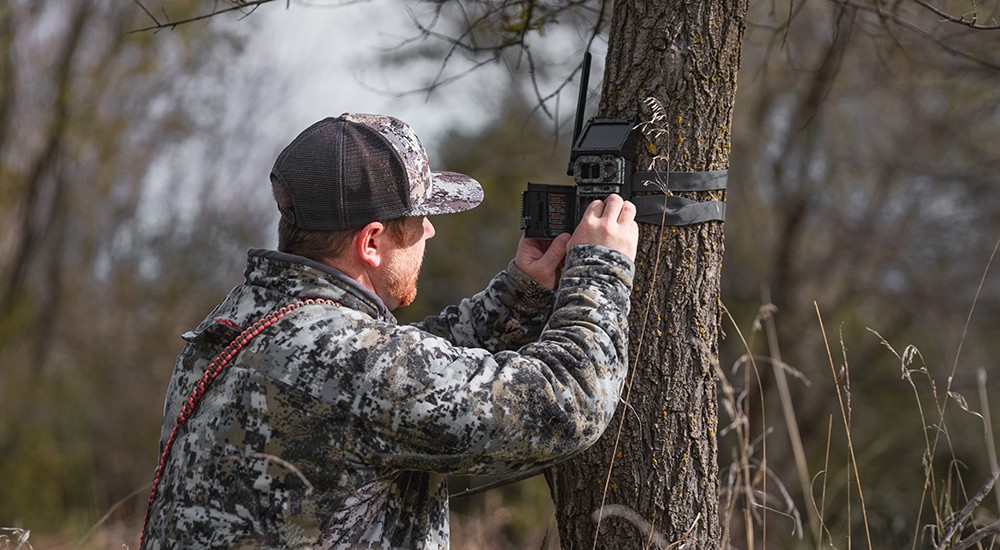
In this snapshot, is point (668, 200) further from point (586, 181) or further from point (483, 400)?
point (483, 400)

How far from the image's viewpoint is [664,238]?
263cm

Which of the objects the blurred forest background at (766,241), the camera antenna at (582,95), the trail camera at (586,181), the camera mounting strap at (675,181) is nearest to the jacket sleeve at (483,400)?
the trail camera at (586,181)

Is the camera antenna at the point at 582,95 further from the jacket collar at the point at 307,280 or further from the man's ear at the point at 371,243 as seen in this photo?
the jacket collar at the point at 307,280

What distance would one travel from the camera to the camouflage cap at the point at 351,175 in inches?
89.7

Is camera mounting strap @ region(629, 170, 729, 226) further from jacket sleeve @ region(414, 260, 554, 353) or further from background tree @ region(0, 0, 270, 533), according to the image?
background tree @ region(0, 0, 270, 533)

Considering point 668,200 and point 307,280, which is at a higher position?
point 668,200

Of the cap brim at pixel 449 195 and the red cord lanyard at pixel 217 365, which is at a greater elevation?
the cap brim at pixel 449 195

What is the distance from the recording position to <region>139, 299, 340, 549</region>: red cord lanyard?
2.16 m

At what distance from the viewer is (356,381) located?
2047mm

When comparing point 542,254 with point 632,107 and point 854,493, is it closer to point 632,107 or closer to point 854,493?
point 632,107

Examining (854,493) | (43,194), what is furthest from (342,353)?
(43,194)

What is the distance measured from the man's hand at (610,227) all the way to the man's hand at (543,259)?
138mm

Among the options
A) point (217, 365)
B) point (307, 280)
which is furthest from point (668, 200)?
point (217, 365)

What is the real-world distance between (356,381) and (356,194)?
462mm
